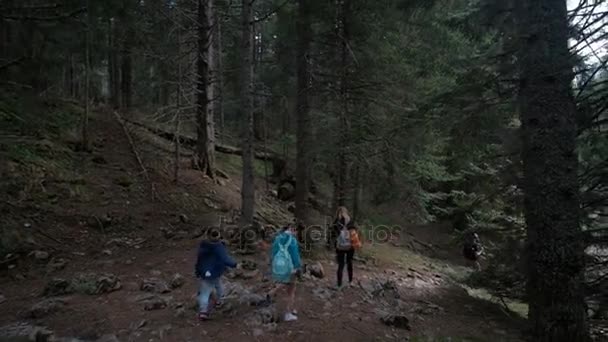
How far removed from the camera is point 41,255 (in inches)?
368

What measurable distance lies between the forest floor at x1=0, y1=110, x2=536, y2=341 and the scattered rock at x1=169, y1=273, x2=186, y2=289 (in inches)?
1.0

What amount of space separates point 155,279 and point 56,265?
2.25m

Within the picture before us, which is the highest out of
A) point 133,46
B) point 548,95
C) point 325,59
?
point 133,46

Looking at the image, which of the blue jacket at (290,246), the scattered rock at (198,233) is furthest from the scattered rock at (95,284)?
the blue jacket at (290,246)

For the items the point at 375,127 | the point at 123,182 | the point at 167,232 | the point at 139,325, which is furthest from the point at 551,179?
the point at 123,182

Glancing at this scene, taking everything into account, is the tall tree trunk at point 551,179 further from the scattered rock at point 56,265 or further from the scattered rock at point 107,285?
the scattered rock at point 56,265

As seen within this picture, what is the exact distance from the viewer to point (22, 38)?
19.6 feet

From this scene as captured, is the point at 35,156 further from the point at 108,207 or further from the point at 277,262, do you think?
the point at 277,262

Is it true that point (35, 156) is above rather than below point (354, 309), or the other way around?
above

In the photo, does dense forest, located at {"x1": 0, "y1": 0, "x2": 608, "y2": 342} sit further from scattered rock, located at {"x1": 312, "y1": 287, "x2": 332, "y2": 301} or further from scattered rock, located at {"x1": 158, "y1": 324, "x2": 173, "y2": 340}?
scattered rock, located at {"x1": 158, "y1": 324, "x2": 173, "y2": 340}

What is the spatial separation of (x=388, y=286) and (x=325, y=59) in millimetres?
7345

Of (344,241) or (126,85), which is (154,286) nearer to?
(344,241)

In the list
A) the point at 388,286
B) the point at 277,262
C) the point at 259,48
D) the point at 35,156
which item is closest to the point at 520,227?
the point at 388,286

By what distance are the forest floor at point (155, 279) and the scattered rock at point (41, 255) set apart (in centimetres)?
2
